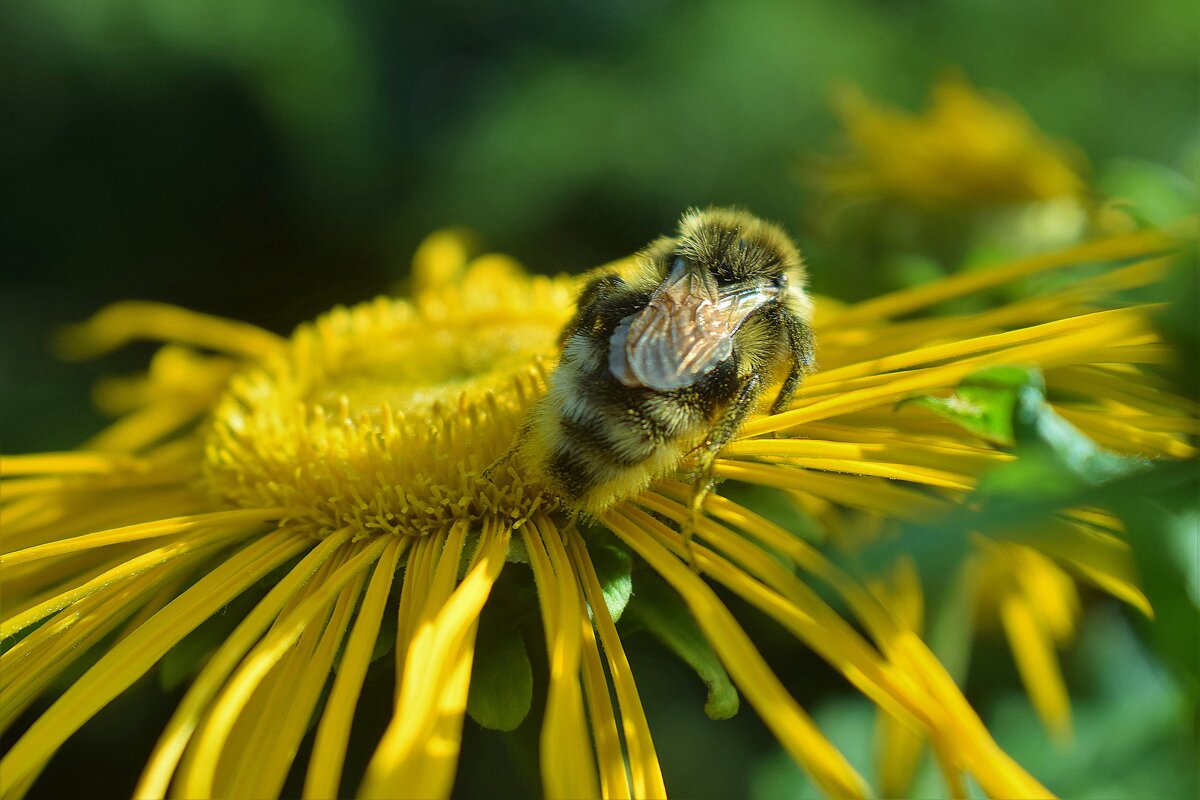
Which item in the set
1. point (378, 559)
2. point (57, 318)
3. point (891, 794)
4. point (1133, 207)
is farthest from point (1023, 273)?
point (57, 318)

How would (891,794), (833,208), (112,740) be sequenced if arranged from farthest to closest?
(833,208), (112,740), (891,794)

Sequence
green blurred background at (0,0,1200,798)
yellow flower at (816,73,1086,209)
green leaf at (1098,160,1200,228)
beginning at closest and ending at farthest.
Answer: green leaf at (1098,160,1200,228)
yellow flower at (816,73,1086,209)
green blurred background at (0,0,1200,798)

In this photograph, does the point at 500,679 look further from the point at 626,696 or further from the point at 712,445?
the point at 712,445

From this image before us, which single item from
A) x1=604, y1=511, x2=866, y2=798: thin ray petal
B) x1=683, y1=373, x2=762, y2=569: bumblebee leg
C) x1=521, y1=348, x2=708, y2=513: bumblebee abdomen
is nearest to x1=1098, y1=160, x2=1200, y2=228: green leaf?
x1=683, y1=373, x2=762, y2=569: bumblebee leg

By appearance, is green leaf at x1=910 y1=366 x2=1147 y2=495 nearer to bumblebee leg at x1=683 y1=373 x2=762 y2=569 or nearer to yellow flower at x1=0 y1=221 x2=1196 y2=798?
yellow flower at x1=0 y1=221 x2=1196 y2=798

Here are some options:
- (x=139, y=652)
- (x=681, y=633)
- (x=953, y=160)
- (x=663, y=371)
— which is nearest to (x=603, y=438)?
(x=663, y=371)

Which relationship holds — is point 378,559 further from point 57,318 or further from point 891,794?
point 57,318

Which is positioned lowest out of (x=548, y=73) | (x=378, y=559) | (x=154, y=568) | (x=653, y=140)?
(x=378, y=559)
